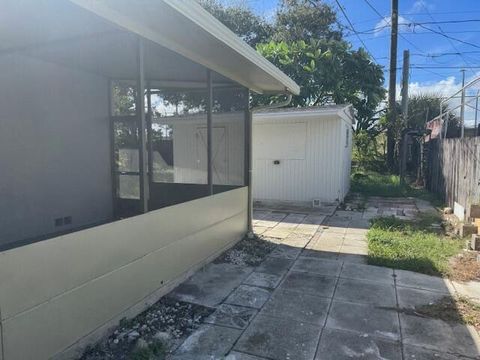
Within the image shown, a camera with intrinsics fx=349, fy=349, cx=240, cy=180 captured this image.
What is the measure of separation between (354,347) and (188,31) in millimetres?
2870

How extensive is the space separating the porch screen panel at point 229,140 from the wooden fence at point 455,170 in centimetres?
366

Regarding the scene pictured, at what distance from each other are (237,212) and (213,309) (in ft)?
7.31

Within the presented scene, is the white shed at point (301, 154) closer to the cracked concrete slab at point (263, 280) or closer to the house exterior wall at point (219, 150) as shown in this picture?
the house exterior wall at point (219, 150)

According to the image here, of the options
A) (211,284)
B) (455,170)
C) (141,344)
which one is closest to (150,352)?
(141,344)

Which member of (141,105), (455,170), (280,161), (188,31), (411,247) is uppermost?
(188,31)

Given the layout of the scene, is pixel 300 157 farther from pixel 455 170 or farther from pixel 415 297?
pixel 415 297

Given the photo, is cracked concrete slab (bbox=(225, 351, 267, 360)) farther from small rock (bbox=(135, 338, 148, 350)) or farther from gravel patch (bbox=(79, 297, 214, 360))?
small rock (bbox=(135, 338, 148, 350))

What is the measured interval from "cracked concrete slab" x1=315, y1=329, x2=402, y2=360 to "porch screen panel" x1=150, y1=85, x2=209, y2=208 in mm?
2587

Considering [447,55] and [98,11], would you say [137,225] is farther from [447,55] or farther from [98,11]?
[447,55]

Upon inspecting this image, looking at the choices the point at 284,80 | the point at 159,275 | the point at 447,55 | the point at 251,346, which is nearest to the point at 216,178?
the point at 284,80

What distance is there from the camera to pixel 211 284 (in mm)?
3750

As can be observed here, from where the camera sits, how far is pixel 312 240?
18.2 ft

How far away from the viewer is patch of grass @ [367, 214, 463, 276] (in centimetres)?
425

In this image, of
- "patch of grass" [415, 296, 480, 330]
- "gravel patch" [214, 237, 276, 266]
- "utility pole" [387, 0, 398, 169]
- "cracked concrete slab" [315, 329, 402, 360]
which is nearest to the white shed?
"gravel patch" [214, 237, 276, 266]
